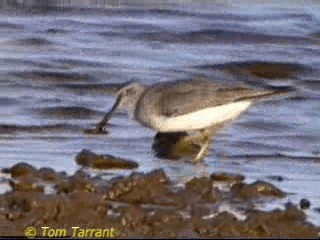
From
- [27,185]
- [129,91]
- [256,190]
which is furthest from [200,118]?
[27,185]

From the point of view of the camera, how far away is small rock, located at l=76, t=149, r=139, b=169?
9.25m

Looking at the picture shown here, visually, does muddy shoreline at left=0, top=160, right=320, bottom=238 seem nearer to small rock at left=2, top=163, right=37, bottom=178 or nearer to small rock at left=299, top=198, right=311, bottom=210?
small rock at left=2, top=163, right=37, bottom=178

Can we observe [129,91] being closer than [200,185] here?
No

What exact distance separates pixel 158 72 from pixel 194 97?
3425 mm

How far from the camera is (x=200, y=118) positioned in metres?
10.1

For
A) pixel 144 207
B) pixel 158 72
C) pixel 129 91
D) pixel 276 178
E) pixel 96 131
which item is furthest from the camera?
pixel 158 72

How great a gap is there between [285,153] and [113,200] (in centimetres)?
263

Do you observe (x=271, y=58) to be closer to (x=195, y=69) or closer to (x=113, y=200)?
(x=195, y=69)

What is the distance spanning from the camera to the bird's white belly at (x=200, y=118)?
10039 millimetres

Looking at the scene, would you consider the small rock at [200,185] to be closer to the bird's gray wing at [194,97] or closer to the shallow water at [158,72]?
the shallow water at [158,72]

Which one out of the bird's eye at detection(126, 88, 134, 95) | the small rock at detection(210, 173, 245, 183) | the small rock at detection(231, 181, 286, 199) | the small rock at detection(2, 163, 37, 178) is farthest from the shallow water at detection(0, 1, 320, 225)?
the small rock at detection(2, 163, 37, 178)
